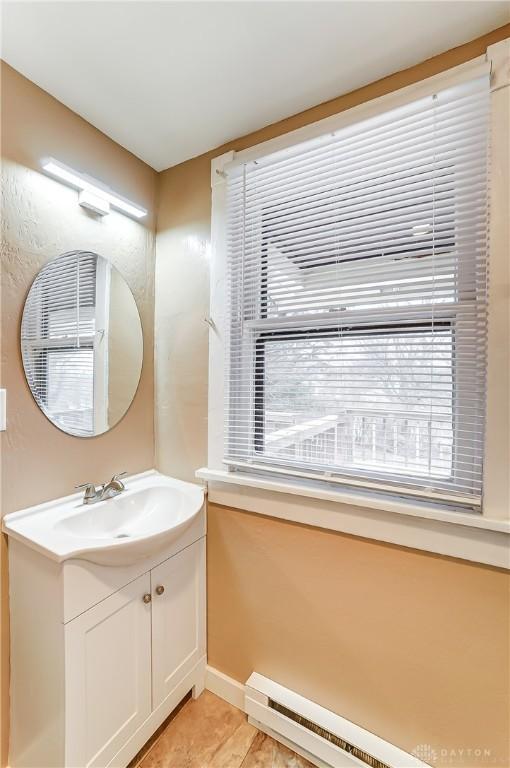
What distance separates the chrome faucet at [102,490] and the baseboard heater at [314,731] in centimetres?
95

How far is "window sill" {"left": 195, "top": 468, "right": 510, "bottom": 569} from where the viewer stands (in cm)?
96

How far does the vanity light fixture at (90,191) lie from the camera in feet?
3.96

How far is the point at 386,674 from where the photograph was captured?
1113mm

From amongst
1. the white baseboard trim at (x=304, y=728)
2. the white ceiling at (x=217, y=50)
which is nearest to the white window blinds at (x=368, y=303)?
the white ceiling at (x=217, y=50)

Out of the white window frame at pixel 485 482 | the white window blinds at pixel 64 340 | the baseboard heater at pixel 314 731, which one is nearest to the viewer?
the white window frame at pixel 485 482

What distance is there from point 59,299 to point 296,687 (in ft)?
5.85

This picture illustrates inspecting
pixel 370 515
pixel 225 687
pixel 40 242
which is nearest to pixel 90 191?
pixel 40 242

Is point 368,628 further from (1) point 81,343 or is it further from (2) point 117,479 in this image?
(1) point 81,343

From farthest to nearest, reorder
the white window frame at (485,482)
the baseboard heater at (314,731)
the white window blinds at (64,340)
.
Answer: the white window blinds at (64,340) < the baseboard heater at (314,731) < the white window frame at (485,482)

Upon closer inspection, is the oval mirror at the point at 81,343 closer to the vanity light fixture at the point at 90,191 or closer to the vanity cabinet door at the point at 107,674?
the vanity light fixture at the point at 90,191

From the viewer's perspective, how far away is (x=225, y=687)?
1412mm

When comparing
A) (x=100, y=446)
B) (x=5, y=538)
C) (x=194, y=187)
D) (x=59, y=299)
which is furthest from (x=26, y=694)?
(x=194, y=187)

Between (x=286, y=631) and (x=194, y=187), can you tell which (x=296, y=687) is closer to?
(x=286, y=631)

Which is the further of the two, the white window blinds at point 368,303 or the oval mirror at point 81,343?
the oval mirror at point 81,343
